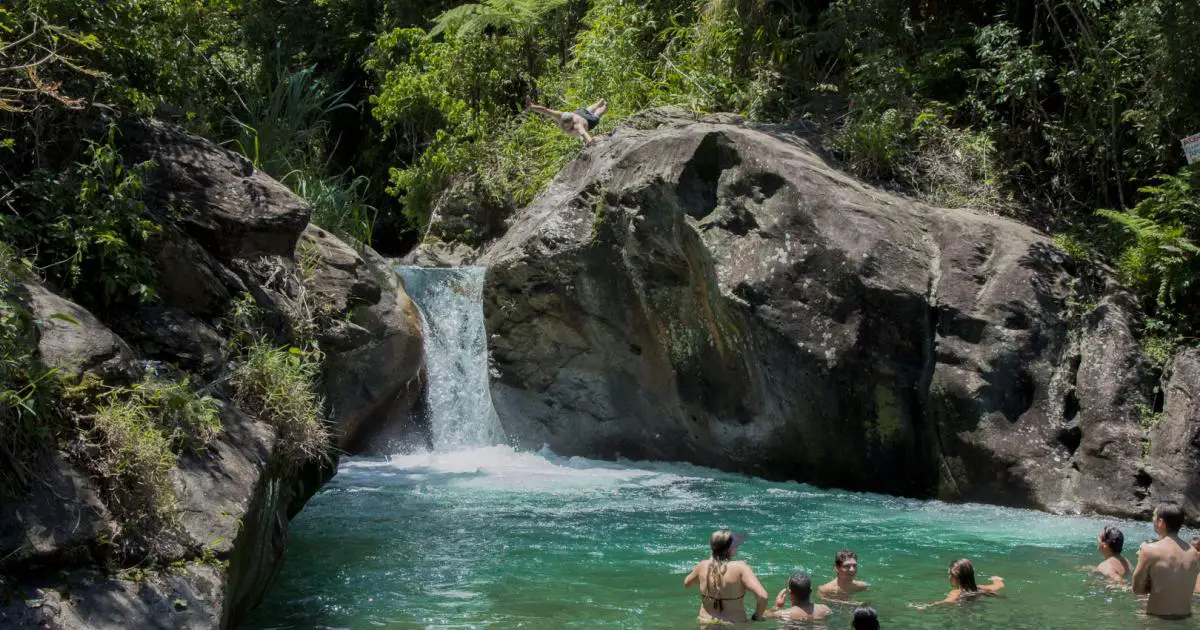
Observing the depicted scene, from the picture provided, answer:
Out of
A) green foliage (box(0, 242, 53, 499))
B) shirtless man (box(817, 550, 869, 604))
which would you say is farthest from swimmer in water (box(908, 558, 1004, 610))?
green foliage (box(0, 242, 53, 499))

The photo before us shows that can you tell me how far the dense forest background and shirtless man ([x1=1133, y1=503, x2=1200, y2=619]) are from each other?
419cm

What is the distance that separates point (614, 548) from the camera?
8.98 meters

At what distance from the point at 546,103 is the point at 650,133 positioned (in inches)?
276

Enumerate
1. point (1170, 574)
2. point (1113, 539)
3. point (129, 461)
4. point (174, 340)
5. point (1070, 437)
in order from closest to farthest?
point (129, 461)
point (1170, 574)
point (174, 340)
point (1113, 539)
point (1070, 437)

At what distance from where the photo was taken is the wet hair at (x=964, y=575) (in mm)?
7336

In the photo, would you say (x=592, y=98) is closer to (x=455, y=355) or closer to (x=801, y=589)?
(x=455, y=355)

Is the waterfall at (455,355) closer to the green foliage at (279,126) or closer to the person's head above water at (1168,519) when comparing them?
the green foliage at (279,126)

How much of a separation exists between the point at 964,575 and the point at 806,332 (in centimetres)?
434

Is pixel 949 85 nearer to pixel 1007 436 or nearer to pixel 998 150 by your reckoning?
pixel 998 150

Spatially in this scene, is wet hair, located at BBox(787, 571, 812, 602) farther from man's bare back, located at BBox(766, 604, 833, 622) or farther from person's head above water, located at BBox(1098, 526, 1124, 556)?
person's head above water, located at BBox(1098, 526, 1124, 556)

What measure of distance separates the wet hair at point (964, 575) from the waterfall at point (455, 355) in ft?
26.2

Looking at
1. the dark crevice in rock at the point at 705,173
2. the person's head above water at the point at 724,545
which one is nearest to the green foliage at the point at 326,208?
the dark crevice in rock at the point at 705,173

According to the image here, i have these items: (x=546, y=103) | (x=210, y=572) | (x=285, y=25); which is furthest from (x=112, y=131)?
(x=285, y=25)

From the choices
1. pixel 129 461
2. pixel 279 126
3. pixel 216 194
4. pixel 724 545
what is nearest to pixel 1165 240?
pixel 724 545
